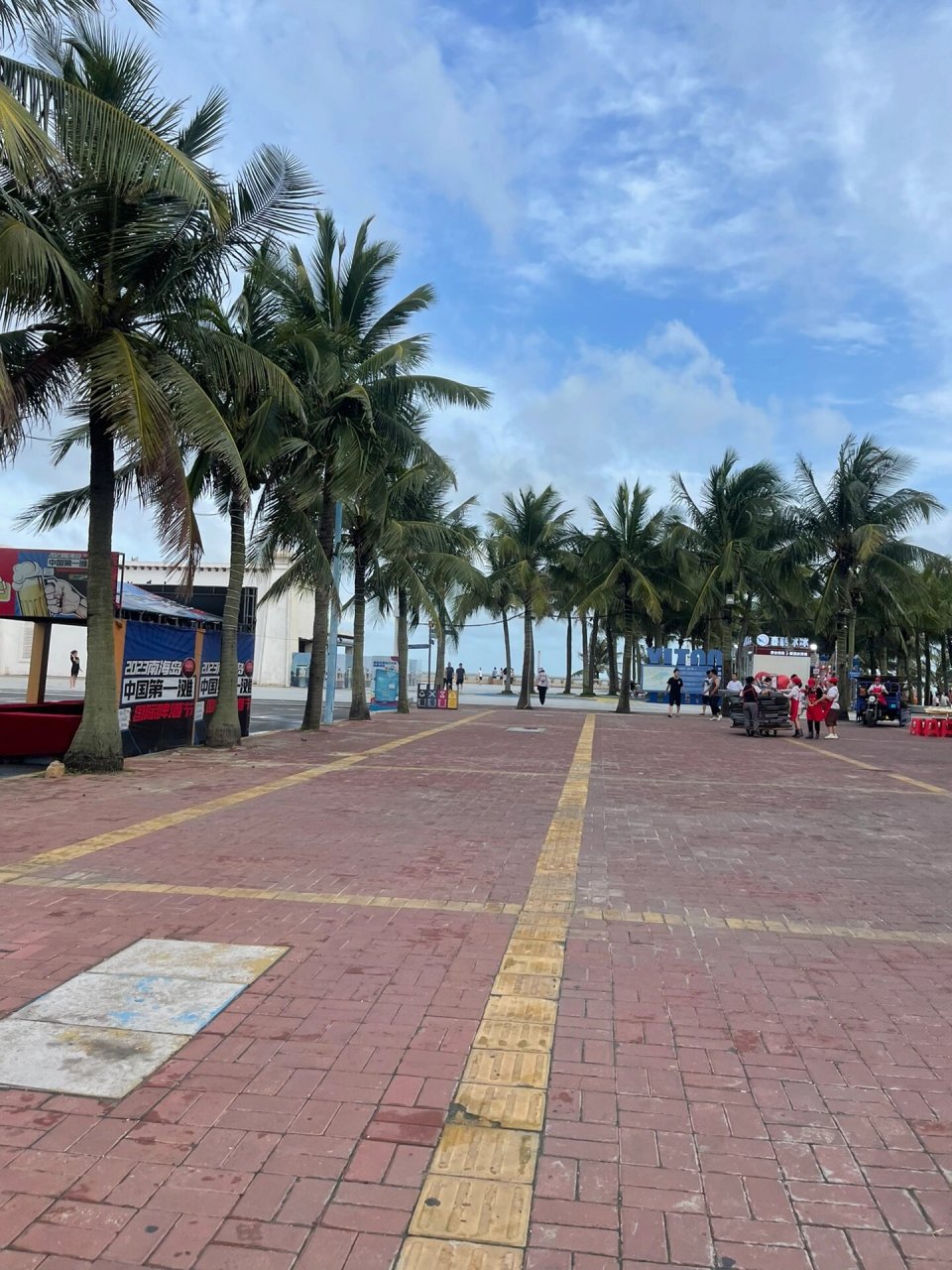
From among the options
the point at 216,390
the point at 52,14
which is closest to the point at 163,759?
the point at 216,390

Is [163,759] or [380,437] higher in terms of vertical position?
[380,437]

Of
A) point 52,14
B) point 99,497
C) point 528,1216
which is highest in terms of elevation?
point 52,14

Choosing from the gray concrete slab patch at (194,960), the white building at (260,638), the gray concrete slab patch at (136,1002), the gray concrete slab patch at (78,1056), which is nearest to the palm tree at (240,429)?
the gray concrete slab patch at (194,960)

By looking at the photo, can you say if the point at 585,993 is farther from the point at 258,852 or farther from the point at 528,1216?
the point at 258,852

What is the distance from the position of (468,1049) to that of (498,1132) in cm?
67

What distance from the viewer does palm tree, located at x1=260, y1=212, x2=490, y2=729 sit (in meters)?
17.1

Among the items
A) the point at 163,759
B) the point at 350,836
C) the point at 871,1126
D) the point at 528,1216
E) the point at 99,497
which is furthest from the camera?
the point at 163,759

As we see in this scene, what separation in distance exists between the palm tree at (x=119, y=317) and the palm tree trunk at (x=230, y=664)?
2.73 meters

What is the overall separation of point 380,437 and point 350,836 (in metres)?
11.8

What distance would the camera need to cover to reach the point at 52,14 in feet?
30.2

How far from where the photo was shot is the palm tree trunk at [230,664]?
50.8ft

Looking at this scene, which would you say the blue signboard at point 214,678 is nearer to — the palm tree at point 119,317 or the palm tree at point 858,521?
the palm tree at point 119,317

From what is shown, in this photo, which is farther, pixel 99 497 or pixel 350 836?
pixel 99 497

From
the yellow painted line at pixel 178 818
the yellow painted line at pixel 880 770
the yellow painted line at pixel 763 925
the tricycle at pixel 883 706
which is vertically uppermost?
the tricycle at pixel 883 706
